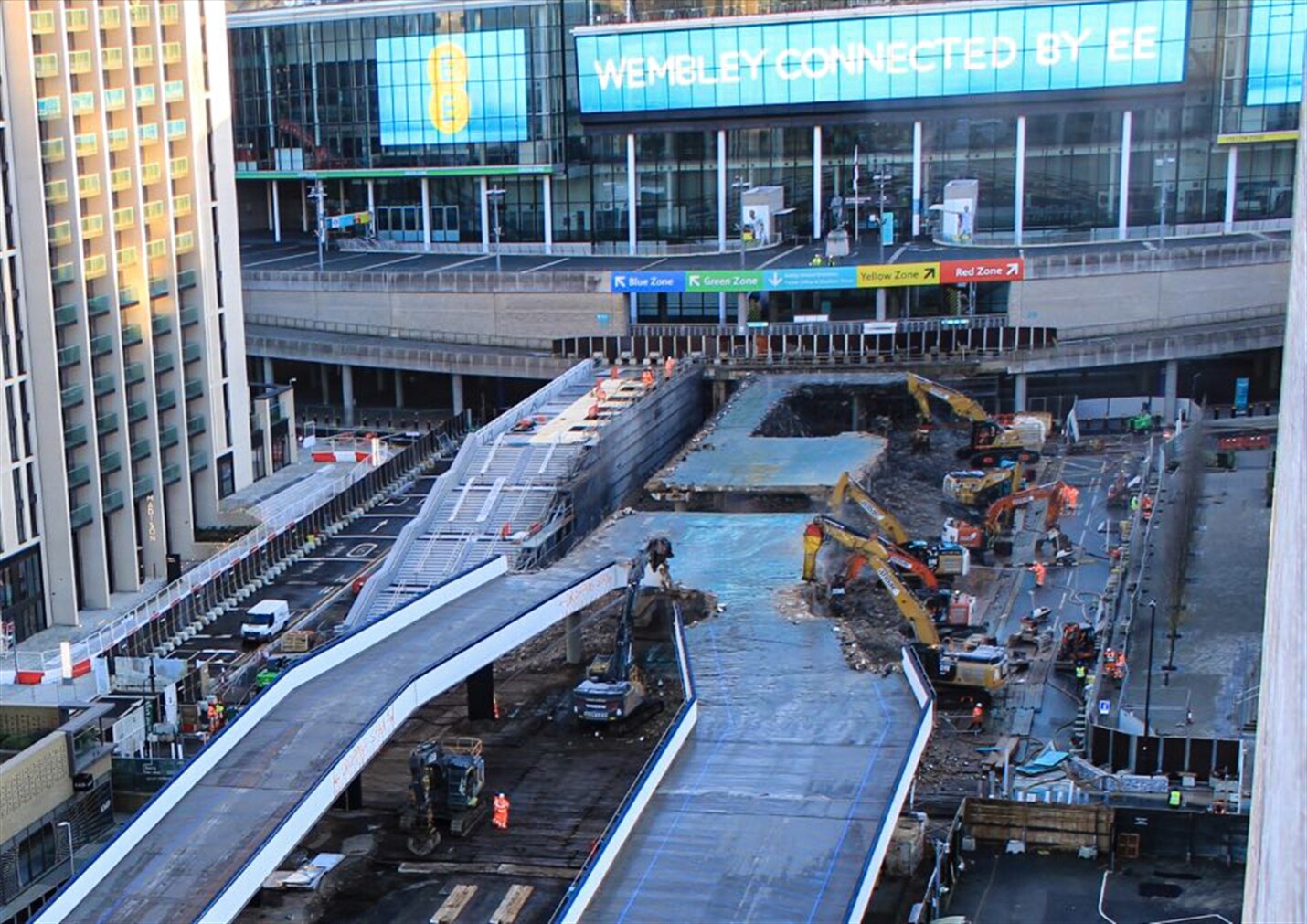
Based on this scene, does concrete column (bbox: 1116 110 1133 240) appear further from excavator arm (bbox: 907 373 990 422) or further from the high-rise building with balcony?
the high-rise building with balcony

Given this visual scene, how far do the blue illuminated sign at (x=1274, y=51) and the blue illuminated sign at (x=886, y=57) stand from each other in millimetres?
4620

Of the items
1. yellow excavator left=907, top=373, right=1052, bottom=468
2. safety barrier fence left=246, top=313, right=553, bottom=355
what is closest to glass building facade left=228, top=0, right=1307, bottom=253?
safety barrier fence left=246, top=313, right=553, bottom=355

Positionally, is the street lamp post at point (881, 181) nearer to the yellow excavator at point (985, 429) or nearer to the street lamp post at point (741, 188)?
the street lamp post at point (741, 188)

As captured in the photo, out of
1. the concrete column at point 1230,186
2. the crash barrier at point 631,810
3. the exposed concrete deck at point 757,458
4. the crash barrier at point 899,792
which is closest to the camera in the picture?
the crash barrier at point 631,810

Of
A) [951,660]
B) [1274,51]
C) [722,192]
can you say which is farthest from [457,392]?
[951,660]

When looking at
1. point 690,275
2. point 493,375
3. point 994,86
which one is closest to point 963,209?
point 994,86

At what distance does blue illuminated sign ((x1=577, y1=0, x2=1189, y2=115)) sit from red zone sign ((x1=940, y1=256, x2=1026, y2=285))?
1534 centimetres

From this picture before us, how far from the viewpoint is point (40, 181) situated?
79.5 meters

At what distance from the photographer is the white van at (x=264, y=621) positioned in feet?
248

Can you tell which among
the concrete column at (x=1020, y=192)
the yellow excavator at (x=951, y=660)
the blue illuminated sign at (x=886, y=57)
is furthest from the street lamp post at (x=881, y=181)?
the yellow excavator at (x=951, y=660)

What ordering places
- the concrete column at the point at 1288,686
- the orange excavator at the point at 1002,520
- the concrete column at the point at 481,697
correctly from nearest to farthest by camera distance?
the concrete column at the point at 1288,686 → the concrete column at the point at 481,697 → the orange excavator at the point at 1002,520

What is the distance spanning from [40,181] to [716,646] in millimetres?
33464

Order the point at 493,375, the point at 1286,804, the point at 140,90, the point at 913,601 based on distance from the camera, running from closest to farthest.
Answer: the point at 1286,804 → the point at 913,601 → the point at 140,90 → the point at 493,375

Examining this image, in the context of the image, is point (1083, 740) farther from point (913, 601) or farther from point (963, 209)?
point (963, 209)
